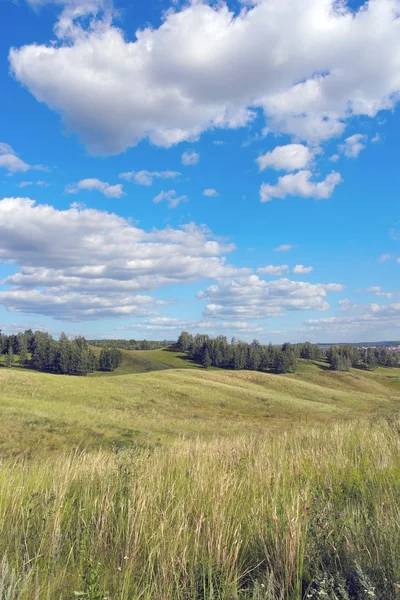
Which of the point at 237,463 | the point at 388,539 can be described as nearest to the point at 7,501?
the point at 237,463

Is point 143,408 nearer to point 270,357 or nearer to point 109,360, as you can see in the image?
point 109,360

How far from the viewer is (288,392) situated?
63.3m

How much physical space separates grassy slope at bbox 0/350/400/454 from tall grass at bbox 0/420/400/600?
8.02 metres

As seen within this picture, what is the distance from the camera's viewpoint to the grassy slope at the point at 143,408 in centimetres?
2087

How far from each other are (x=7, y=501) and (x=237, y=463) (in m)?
2.92

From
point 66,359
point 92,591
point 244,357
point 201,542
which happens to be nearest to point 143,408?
point 201,542

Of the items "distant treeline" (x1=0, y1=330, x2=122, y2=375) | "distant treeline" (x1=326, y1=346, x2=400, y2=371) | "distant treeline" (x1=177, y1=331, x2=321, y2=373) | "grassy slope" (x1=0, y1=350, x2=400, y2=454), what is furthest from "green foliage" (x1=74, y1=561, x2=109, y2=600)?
"distant treeline" (x1=326, y1=346, x2=400, y2=371)

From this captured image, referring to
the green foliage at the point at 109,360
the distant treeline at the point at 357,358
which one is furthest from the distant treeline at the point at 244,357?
the green foliage at the point at 109,360

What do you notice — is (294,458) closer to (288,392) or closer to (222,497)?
(222,497)

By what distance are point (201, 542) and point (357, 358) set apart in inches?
6732

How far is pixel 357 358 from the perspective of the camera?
159m

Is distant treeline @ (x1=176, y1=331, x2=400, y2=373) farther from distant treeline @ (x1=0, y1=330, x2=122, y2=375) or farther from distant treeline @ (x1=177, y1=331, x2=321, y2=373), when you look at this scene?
distant treeline @ (x1=0, y1=330, x2=122, y2=375)

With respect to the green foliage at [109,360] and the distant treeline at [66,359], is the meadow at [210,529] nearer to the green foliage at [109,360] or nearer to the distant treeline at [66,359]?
the distant treeline at [66,359]

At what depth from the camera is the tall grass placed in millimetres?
2311
